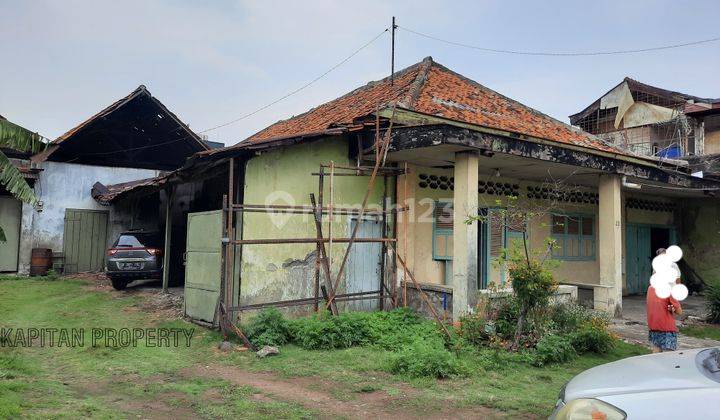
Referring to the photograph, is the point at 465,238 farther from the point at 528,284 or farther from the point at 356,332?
the point at 356,332

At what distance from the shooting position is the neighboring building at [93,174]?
47.7 ft

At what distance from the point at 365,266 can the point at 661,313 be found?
4794mm

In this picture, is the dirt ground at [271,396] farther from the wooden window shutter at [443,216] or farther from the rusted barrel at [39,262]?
the rusted barrel at [39,262]

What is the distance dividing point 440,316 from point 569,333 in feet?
6.75

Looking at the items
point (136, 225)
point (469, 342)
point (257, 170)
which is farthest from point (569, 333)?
point (136, 225)

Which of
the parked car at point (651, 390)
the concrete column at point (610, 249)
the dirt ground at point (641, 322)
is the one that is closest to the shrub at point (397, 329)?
the dirt ground at point (641, 322)

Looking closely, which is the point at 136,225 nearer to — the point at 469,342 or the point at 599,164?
the point at 469,342

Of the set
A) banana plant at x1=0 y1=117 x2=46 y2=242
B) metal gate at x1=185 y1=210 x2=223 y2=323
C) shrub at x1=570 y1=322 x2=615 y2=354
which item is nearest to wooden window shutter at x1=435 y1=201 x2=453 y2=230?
shrub at x1=570 y1=322 x2=615 y2=354

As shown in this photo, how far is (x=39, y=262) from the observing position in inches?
552

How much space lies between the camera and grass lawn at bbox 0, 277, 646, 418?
459 cm

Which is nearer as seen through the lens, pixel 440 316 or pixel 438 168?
pixel 440 316

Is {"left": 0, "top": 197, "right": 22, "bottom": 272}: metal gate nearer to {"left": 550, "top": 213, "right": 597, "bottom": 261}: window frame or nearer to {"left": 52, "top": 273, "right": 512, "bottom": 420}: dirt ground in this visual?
{"left": 52, "top": 273, "right": 512, "bottom": 420}: dirt ground

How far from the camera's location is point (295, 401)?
16.0ft

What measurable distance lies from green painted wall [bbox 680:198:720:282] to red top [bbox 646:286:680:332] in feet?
37.8
